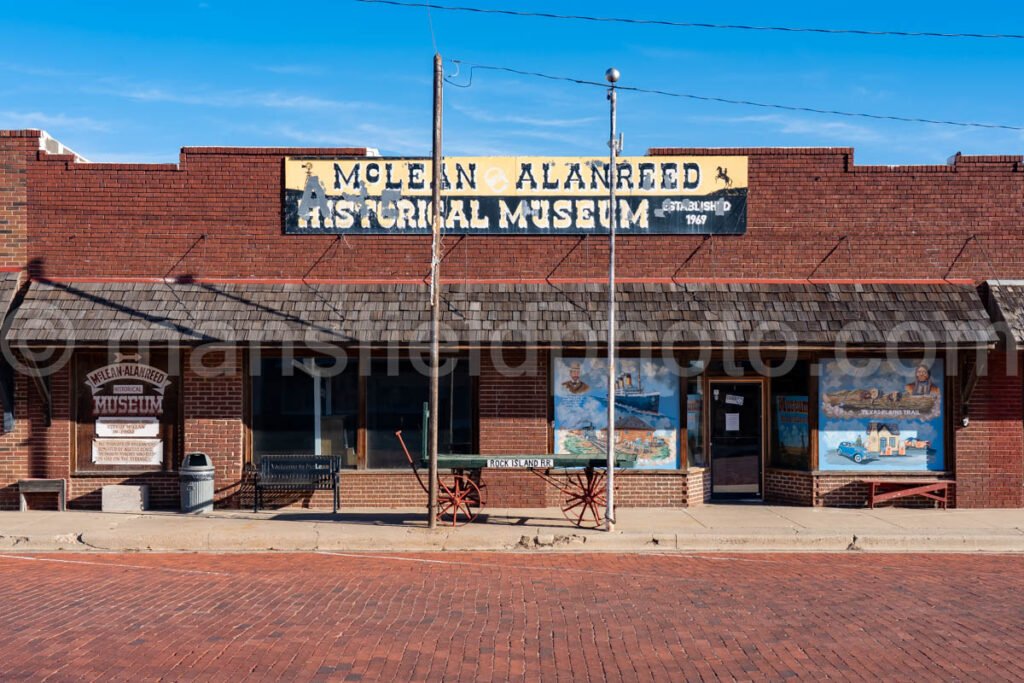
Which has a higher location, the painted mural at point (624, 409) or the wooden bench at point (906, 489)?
the painted mural at point (624, 409)

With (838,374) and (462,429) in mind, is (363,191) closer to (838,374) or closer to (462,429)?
(462,429)

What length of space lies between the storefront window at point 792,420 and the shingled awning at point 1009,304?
Result: 9.90 feet

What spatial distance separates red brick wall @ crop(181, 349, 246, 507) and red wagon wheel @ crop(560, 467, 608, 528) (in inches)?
213

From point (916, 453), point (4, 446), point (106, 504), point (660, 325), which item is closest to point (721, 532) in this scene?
point (660, 325)

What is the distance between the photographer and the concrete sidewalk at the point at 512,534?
13.3 meters

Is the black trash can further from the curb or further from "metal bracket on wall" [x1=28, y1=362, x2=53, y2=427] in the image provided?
"metal bracket on wall" [x1=28, y1=362, x2=53, y2=427]

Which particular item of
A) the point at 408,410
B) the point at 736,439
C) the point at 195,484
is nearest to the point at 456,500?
the point at 408,410

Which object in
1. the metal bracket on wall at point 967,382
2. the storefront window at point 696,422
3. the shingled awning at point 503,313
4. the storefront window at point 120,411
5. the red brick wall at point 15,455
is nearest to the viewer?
the shingled awning at point 503,313

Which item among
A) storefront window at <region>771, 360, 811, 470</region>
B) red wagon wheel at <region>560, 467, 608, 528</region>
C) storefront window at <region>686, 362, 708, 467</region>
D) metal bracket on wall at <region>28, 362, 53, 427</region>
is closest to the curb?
red wagon wheel at <region>560, 467, 608, 528</region>

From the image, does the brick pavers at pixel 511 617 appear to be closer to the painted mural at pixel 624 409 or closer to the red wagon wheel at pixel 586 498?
the red wagon wheel at pixel 586 498

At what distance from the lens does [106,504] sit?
1584 centimetres

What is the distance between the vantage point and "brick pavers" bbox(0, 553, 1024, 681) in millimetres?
7461

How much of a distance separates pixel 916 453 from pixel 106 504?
13226 millimetres

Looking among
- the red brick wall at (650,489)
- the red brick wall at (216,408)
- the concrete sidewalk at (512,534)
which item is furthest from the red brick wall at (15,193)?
the red brick wall at (650,489)
